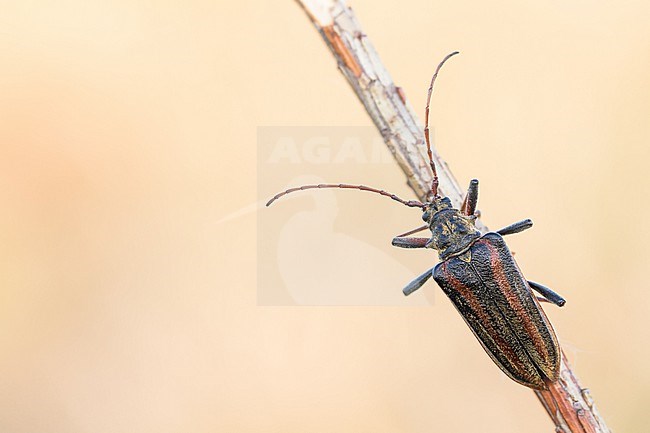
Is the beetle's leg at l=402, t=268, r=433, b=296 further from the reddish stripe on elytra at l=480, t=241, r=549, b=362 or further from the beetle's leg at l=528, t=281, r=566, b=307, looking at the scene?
the beetle's leg at l=528, t=281, r=566, b=307

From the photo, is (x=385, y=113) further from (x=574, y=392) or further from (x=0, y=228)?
(x=0, y=228)

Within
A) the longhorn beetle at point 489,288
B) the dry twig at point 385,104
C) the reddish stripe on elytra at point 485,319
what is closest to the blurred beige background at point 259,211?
the longhorn beetle at point 489,288

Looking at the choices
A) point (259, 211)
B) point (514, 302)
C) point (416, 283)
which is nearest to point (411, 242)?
point (416, 283)

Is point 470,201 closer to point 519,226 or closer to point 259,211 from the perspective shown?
point 519,226

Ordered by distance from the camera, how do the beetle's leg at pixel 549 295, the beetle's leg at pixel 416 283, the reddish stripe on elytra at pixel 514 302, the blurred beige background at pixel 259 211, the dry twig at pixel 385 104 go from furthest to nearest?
the blurred beige background at pixel 259 211
the beetle's leg at pixel 416 283
the beetle's leg at pixel 549 295
the reddish stripe on elytra at pixel 514 302
the dry twig at pixel 385 104

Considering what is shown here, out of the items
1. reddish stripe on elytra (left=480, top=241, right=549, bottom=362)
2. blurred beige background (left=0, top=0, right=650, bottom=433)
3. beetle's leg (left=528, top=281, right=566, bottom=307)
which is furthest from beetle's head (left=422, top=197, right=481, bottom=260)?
blurred beige background (left=0, top=0, right=650, bottom=433)

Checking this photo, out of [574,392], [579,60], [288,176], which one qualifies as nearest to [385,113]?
[574,392]

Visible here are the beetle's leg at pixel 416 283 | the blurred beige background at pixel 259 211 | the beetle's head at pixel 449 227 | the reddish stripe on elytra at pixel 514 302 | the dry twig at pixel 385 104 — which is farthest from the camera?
the blurred beige background at pixel 259 211

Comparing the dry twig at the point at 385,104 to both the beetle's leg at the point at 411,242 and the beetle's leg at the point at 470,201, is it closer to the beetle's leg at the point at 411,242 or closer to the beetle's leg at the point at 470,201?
the beetle's leg at the point at 470,201
